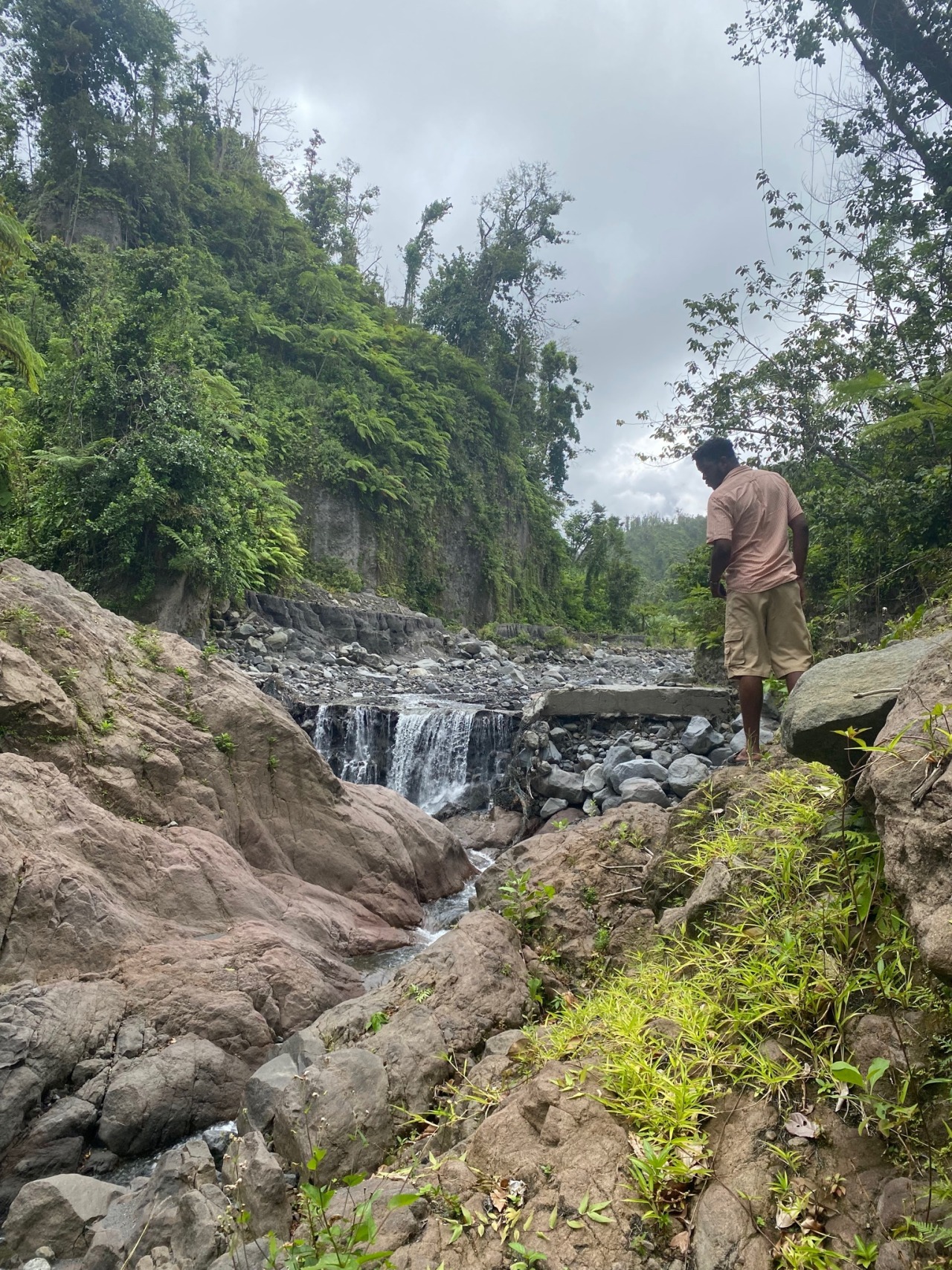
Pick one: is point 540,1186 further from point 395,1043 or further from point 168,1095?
point 168,1095

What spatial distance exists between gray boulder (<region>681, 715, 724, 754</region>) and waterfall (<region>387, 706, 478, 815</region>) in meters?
3.65

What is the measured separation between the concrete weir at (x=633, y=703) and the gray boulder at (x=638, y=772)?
1.09 metres

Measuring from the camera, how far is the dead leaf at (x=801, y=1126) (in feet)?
6.40

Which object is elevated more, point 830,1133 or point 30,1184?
point 830,1133

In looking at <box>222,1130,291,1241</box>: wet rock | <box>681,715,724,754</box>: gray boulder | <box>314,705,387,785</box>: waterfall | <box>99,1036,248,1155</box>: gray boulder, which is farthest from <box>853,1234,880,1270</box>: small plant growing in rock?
<box>314,705,387,785</box>: waterfall

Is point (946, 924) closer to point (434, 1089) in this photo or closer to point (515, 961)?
point (434, 1089)

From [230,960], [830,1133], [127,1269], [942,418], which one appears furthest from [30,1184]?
[942,418]

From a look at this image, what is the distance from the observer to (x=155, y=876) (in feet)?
18.0

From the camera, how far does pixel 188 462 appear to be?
46.9ft

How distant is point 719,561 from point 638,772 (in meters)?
4.06

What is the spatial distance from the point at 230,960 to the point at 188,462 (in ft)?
37.6

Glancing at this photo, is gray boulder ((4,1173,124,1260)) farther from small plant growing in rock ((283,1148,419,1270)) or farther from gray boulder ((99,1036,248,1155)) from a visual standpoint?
small plant growing in rock ((283,1148,419,1270))

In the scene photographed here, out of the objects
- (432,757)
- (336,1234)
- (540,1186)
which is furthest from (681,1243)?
(432,757)

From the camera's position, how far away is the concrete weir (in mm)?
9297
